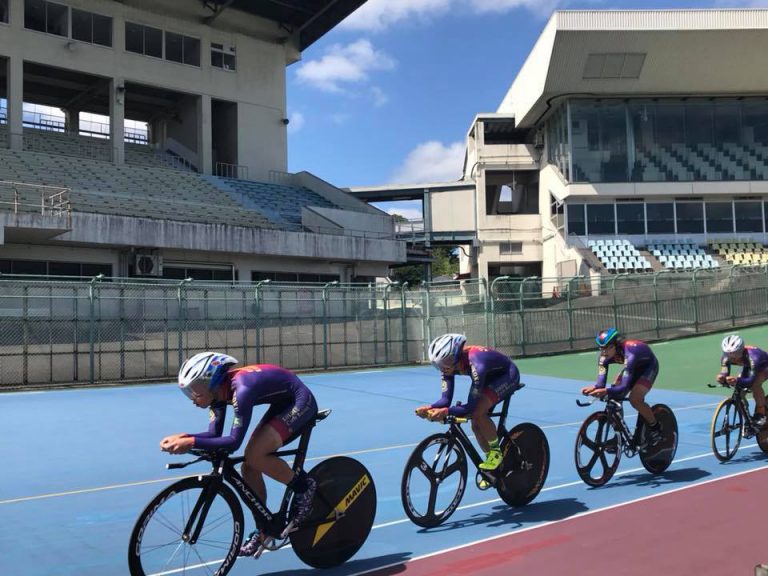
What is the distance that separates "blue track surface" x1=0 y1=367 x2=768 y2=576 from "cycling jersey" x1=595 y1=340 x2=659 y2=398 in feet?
3.31

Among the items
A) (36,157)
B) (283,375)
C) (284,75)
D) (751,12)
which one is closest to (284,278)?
(36,157)

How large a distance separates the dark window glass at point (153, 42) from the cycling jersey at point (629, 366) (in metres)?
37.7

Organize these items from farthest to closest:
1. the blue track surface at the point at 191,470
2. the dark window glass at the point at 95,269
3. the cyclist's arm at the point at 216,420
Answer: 1. the dark window glass at the point at 95,269
2. the blue track surface at the point at 191,470
3. the cyclist's arm at the point at 216,420

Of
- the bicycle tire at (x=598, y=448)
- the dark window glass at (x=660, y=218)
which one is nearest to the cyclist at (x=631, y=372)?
the bicycle tire at (x=598, y=448)

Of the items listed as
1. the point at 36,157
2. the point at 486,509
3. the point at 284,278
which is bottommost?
the point at 486,509

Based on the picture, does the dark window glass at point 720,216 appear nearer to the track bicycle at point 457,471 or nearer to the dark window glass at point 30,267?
the dark window glass at point 30,267

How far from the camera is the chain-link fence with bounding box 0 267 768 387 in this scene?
17469mm

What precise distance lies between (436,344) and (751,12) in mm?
38464

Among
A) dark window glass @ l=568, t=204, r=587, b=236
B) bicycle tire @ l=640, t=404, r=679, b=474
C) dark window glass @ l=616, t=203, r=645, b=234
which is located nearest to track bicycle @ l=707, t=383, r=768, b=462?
bicycle tire @ l=640, t=404, r=679, b=474

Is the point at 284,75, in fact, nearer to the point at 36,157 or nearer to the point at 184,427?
the point at 36,157

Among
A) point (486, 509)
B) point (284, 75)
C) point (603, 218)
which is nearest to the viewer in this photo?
point (486, 509)

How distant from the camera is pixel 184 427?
11.2 meters

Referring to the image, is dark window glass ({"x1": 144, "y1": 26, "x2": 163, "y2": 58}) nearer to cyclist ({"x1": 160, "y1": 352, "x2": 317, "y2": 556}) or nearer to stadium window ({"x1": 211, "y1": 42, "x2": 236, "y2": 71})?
stadium window ({"x1": 211, "y1": 42, "x2": 236, "y2": 71})

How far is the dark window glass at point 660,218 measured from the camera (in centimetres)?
4056
